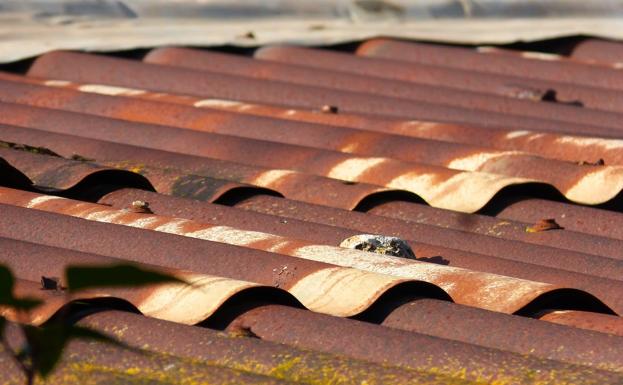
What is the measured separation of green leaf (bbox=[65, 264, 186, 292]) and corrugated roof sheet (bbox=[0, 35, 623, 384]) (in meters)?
0.38

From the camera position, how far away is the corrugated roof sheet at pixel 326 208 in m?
2.07

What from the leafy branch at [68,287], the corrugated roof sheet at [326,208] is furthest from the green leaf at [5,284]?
the corrugated roof sheet at [326,208]

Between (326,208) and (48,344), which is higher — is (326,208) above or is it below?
→ below

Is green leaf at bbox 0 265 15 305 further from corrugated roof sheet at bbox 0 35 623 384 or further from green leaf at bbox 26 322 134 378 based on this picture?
corrugated roof sheet at bbox 0 35 623 384

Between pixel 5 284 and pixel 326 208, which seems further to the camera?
pixel 326 208

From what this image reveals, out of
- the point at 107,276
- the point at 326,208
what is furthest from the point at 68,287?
the point at 326,208

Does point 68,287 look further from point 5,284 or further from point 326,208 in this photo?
point 326,208

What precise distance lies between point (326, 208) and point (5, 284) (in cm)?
202

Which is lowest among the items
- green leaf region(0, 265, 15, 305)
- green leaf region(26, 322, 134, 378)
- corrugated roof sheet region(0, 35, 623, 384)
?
corrugated roof sheet region(0, 35, 623, 384)

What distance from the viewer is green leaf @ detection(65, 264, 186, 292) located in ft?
3.64

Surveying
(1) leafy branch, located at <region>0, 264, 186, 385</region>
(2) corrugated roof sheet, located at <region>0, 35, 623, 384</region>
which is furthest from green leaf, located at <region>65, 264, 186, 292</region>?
(2) corrugated roof sheet, located at <region>0, 35, 623, 384</region>

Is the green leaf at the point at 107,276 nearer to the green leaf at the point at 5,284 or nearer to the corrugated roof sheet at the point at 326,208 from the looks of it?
the green leaf at the point at 5,284

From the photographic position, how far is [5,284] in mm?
1112

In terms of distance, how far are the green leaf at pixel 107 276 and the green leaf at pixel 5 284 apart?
0.05 m
